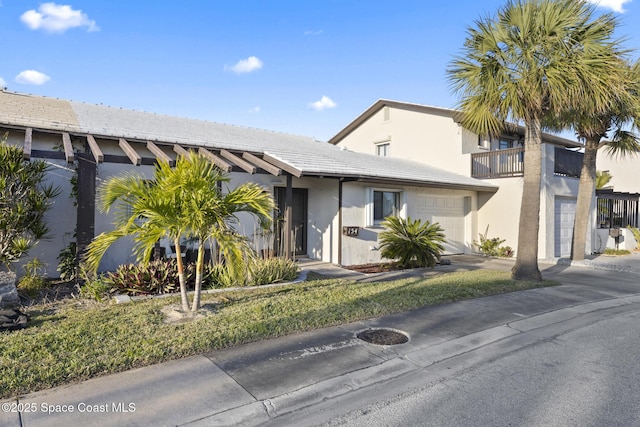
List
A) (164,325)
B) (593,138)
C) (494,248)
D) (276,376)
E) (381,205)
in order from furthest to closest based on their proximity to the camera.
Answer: (494,248), (593,138), (381,205), (164,325), (276,376)

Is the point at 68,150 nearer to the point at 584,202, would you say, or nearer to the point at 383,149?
the point at 584,202

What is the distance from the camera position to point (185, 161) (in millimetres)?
5836

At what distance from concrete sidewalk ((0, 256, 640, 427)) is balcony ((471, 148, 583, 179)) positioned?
9.72 m

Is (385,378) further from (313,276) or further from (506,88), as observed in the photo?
(506,88)

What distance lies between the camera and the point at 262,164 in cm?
992

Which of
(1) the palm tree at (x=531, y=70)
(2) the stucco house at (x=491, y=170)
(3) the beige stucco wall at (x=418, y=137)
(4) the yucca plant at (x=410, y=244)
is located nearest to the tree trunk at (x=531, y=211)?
(1) the palm tree at (x=531, y=70)

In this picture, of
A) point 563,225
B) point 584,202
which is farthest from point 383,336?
point 563,225

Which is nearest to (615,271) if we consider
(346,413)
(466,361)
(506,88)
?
(506,88)

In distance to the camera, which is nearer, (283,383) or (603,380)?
(283,383)

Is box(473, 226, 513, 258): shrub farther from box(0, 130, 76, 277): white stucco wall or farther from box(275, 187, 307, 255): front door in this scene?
box(0, 130, 76, 277): white stucco wall

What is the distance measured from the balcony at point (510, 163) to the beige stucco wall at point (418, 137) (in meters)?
0.49

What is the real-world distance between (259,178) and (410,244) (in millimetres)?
5013

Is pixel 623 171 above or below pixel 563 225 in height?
above

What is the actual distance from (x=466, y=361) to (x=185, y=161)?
15.8 ft
